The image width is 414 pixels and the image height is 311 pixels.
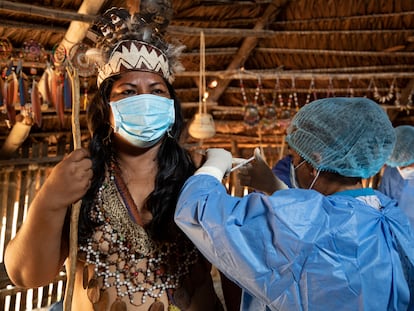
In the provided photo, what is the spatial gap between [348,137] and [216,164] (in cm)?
44

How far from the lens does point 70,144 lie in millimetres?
Answer: 5520

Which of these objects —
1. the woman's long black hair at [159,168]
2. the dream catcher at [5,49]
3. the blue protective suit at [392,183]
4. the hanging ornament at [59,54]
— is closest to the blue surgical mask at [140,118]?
the woman's long black hair at [159,168]

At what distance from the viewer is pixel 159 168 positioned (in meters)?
1.49

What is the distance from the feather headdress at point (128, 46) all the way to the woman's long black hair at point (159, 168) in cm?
6

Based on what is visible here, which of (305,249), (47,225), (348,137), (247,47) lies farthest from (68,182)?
(247,47)

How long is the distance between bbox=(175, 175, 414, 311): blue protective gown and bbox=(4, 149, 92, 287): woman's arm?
331 millimetres

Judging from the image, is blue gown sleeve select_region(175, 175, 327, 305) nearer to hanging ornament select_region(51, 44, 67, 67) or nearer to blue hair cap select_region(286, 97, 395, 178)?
blue hair cap select_region(286, 97, 395, 178)

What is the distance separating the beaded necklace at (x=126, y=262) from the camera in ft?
4.22

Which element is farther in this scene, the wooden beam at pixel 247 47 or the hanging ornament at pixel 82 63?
the wooden beam at pixel 247 47

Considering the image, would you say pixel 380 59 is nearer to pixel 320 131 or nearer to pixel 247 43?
pixel 247 43

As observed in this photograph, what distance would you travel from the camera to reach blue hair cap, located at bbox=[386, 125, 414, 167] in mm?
3287

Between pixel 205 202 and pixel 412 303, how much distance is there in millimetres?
698

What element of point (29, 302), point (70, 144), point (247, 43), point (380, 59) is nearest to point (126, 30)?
point (29, 302)

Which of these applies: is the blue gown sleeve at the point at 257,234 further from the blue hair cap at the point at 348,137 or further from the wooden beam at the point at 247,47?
the wooden beam at the point at 247,47
